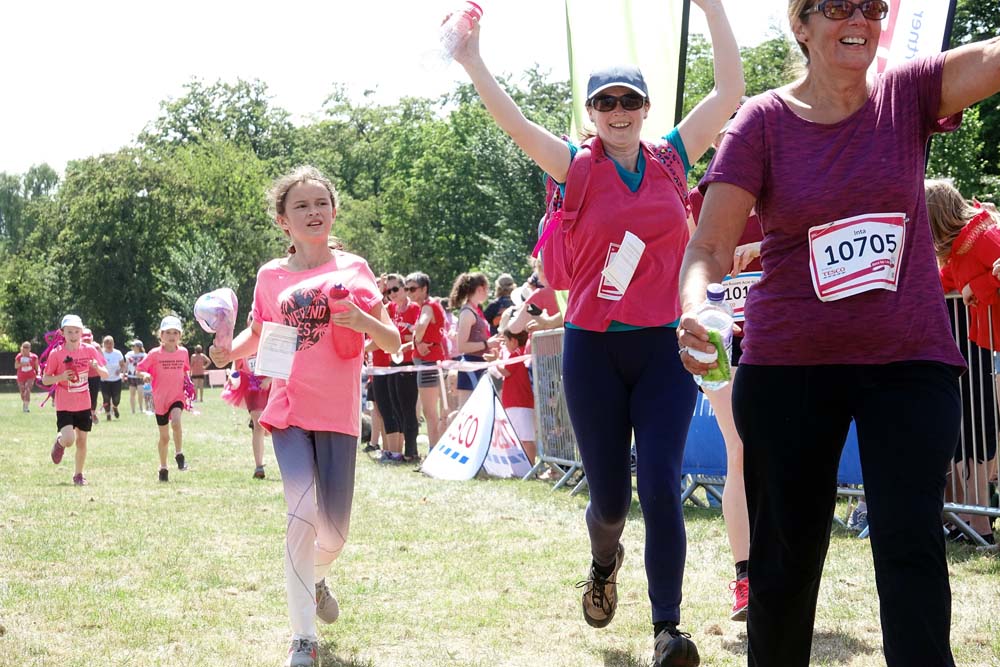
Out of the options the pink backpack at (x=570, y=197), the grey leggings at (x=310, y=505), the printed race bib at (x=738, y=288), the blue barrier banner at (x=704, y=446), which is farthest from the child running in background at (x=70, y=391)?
the pink backpack at (x=570, y=197)

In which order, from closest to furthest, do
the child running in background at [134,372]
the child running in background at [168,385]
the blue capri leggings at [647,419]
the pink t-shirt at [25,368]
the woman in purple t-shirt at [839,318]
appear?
the woman in purple t-shirt at [839,318], the blue capri leggings at [647,419], the child running in background at [168,385], the child running in background at [134,372], the pink t-shirt at [25,368]

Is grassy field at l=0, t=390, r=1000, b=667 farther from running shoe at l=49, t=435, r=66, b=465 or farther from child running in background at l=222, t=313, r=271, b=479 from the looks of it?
running shoe at l=49, t=435, r=66, b=465

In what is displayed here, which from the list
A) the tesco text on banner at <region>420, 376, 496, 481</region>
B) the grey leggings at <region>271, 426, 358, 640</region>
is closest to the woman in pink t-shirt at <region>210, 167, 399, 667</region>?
the grey leggings at <region>271, 426, 358, 640</region>

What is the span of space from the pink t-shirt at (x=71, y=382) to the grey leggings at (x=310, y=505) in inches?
370

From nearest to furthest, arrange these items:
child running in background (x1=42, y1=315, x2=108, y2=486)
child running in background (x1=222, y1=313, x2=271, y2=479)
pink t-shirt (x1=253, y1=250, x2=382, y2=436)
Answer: pink t-shirt (x1=253, y1=250, x2=382, y2=436), child running in background (x1=222, y1=313, x2=271, y2=479), child running in background (x1=42, y1=315, x2=108, y2=486)

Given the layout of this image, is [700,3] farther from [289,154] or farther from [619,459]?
[289,154]

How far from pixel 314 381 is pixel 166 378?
962cm

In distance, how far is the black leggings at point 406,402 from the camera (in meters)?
15.2

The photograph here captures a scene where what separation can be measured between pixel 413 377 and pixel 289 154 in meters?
70.0

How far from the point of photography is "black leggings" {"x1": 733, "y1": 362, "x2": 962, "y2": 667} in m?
2.84

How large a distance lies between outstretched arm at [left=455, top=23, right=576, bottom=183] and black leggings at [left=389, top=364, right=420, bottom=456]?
1052 centimetres

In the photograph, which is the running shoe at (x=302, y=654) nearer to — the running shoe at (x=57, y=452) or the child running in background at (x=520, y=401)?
the child running in background at (x=520, y=401)

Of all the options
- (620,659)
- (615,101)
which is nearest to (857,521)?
(620,659)

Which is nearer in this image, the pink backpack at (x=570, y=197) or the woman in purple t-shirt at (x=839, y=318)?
the woman in purple t-shirt at (x=839, y=318)
